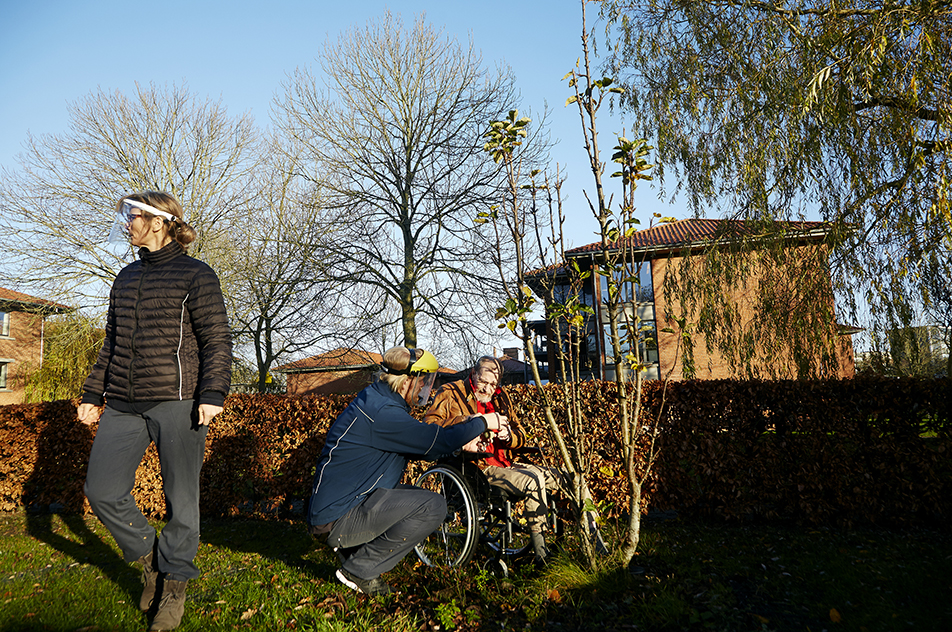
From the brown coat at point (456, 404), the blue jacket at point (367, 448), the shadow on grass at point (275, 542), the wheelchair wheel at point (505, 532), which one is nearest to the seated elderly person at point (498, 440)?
the brown coat at point (456, 404)

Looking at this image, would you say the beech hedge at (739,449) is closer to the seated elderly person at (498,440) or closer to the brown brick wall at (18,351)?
the seated elderly person at (498,440)

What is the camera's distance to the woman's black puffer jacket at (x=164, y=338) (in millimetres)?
2879

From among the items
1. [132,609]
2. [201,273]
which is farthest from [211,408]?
[132,609]

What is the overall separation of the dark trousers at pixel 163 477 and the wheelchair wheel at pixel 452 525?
135 centimetres

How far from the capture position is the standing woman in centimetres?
282

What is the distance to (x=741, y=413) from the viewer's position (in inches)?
201

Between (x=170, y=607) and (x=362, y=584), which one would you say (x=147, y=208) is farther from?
(x=362, y=584)

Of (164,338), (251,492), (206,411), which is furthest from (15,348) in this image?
(206,411)

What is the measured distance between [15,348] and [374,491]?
1492 inches

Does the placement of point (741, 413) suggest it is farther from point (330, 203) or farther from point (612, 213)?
point (330, 203)

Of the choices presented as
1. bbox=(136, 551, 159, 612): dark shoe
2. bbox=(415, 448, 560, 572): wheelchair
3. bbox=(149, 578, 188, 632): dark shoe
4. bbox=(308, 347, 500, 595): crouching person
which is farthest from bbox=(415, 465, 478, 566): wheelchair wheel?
bbox=(136, 551, 159, 612): dark shoe

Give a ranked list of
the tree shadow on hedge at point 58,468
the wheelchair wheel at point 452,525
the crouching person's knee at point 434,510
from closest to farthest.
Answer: the crouching person's knee at point 434,510 < the wheelchair wheel at point 452,525 < the tree shadow on hedge at point 58,468

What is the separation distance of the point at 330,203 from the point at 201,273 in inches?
582

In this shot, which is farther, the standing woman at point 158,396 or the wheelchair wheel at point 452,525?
the wheelchair wheel at point 452,525
